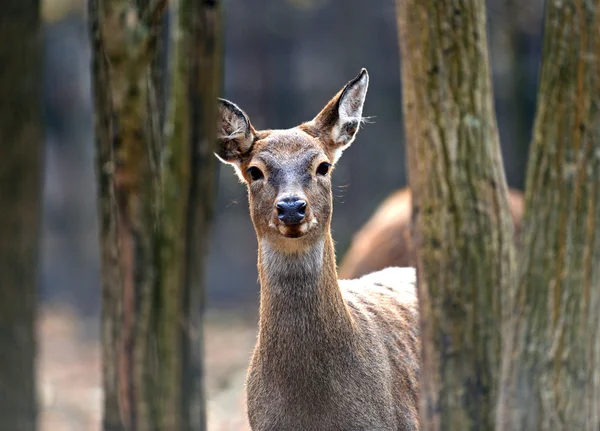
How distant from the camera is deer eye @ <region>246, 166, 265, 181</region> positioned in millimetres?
6707

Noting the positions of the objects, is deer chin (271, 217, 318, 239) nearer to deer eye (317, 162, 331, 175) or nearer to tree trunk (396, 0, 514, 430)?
deer eye (317, 162, 331, 175)

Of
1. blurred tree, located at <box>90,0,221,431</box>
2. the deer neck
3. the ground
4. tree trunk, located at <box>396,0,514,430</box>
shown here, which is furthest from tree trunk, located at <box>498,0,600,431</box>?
the ground

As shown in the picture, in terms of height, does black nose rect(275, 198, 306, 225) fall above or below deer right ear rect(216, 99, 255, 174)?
below

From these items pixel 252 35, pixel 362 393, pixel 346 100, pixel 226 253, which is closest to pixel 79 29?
pixel 252 35

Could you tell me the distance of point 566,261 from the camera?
15.4ft

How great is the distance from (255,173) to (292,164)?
0.30m

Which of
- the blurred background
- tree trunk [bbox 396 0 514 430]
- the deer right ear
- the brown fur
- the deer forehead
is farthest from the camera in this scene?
the blurred background

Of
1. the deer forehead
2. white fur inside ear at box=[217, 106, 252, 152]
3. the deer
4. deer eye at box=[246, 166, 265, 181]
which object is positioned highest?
white fur inside ear at box=[217, 106, 252, 152]

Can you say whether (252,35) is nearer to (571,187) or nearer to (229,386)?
(229,386)

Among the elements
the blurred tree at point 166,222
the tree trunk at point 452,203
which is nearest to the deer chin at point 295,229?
the tree trunk at point 452,203

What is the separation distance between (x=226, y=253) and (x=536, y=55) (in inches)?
241

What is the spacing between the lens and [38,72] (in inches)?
191

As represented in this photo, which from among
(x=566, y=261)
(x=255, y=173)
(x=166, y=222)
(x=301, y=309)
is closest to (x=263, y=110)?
(x=255, y=173)

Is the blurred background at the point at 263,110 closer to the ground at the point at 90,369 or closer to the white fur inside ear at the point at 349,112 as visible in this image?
the ground at the point at 90,369
